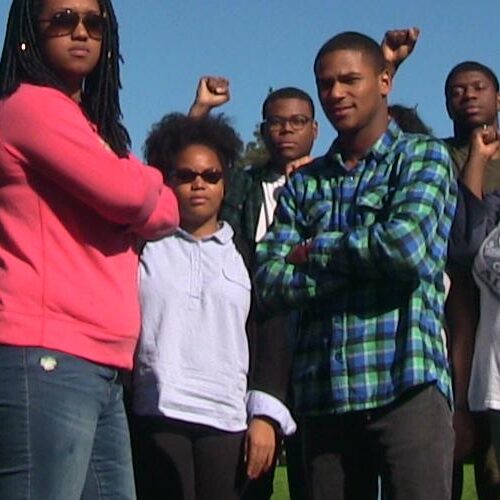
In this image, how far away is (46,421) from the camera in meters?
3.78

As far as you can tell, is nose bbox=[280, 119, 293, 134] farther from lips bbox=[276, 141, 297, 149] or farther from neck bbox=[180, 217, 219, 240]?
neck bbox=[180, 217, 219, 240]

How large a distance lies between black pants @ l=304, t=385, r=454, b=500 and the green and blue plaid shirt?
6 cm

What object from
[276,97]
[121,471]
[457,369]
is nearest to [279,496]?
[276,97]

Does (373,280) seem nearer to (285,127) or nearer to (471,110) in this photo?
(471,110)

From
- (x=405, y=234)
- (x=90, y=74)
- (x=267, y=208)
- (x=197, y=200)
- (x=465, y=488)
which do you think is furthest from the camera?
(x=465, y=488)

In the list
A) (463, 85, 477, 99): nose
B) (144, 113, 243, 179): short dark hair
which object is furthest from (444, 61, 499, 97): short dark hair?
(144, 113, 243, 179): short dark hair

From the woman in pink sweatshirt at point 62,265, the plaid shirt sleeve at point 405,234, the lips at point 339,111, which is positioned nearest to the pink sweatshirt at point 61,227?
the woman in pink sweatshirt at point 62,265

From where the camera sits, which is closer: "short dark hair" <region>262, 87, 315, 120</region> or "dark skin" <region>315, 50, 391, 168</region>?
"dark skin" <region>315, 50, 391, 168</region>

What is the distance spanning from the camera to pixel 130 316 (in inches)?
159

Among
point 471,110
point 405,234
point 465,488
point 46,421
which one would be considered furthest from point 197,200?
point 465,488

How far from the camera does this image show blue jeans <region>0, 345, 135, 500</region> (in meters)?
3.77

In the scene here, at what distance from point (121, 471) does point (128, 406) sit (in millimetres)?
1114

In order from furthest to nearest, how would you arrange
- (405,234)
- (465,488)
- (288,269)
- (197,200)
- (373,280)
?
(465,488) → (197,200) → (288,269) → (373,280) → (405,234)

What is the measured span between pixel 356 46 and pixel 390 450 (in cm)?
149
